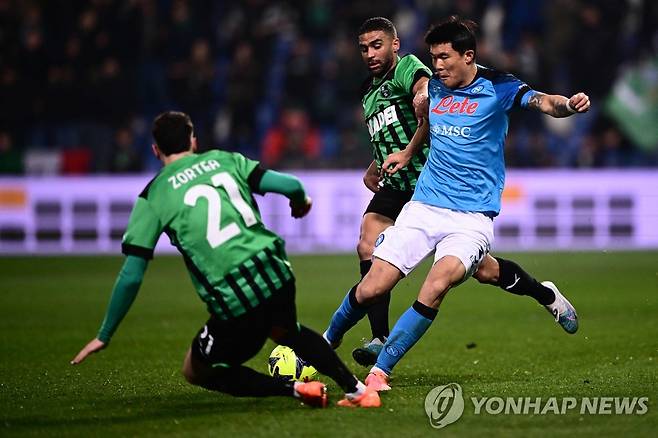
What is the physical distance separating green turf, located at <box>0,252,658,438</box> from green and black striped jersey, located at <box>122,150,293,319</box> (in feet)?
2.25

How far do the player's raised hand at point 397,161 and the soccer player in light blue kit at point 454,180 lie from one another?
20 cm

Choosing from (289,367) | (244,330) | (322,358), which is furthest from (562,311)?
(244,330)

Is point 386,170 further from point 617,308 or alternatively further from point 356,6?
point 356,6

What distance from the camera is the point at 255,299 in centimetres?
580

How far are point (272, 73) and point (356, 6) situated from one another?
190 centimetres

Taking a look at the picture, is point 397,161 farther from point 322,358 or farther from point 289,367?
point 322,358

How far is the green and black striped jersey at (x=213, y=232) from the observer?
18.8 ft

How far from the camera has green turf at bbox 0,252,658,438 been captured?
5734 millimetres

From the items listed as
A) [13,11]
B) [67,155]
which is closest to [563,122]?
[67,155]

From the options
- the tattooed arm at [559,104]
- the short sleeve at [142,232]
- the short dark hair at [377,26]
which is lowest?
the short sleeve at [142,232]

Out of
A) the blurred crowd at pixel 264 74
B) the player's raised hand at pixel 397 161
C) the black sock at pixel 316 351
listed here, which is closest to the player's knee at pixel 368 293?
the player's raised hand at pixel 397 161

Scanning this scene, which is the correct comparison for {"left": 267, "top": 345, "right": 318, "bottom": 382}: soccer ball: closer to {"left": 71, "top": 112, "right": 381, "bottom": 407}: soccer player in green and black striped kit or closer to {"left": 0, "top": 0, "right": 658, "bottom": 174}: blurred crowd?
{"left": 71, "top": 112, "right": 381, "bottom": 407}: soccer player in green and black striped kit

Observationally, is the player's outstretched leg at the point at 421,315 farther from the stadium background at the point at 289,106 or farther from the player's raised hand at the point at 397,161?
the stadium background at the point at 289,106

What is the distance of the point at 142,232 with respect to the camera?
5723mm
